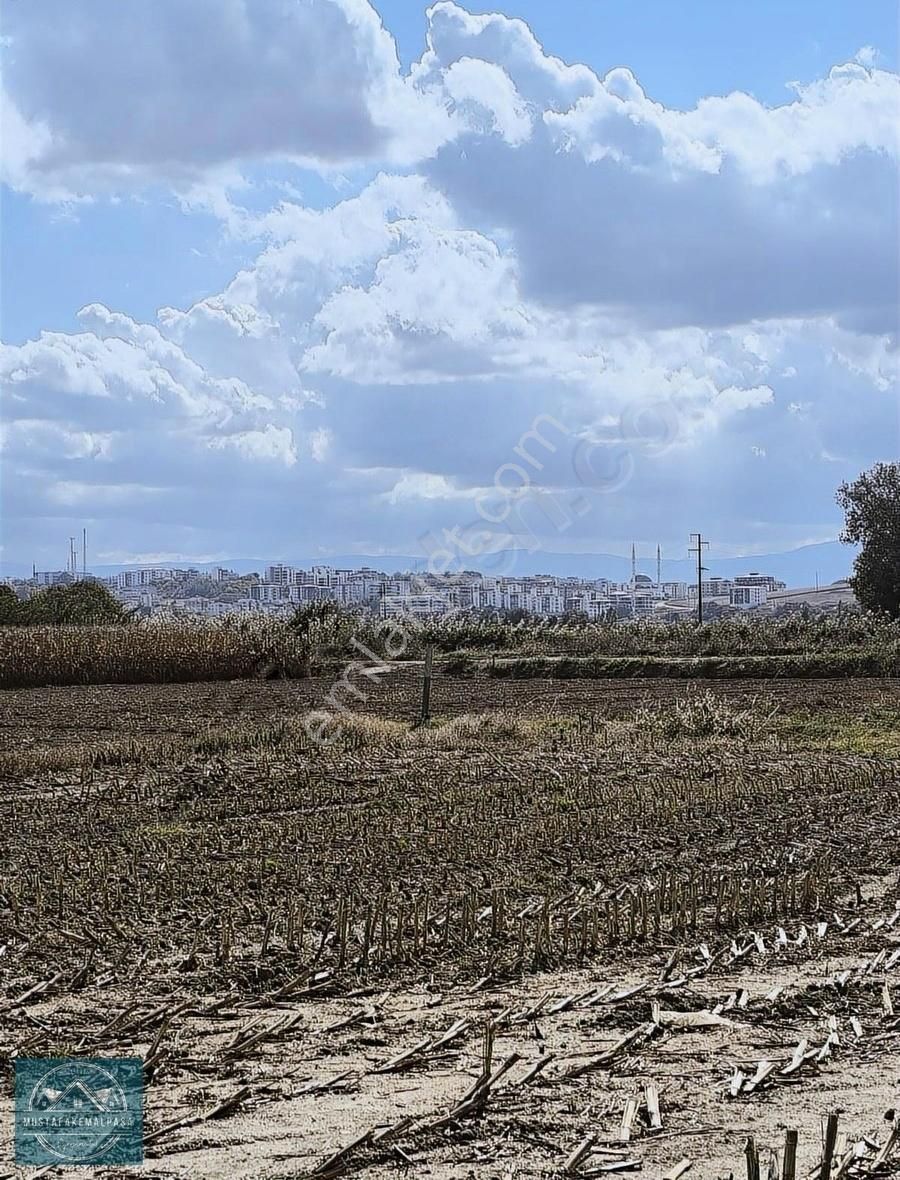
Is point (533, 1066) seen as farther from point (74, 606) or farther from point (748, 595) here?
point (748, 595)

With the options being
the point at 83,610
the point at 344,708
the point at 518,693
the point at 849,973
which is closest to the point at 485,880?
the point at 849,973

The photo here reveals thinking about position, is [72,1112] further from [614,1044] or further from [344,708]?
[344,708]

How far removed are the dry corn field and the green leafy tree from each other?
2937 cm

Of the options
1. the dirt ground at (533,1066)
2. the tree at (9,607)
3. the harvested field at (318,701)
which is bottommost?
the dirt ground at (533,1066)

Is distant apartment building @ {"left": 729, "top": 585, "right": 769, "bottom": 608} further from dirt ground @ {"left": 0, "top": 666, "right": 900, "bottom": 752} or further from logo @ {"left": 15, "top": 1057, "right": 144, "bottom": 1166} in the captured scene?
logo @ {"left": 15, "top": 1057, "right": 144, "bottom": 1166}

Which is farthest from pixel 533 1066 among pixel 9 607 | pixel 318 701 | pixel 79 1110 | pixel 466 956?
pixel 9 607

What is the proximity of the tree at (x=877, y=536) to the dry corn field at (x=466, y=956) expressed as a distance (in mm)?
39937

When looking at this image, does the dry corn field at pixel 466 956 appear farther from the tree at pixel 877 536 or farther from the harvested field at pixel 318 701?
the tree at pixel 877 536

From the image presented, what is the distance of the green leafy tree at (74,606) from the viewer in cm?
4478

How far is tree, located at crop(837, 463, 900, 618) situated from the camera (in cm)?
5462

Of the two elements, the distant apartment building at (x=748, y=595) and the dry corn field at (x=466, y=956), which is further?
the distant apartment building at (x=748, y=595)

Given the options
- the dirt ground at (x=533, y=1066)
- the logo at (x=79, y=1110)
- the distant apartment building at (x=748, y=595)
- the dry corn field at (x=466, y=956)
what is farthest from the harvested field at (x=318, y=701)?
the distant apartment building at (x=748, y=595)

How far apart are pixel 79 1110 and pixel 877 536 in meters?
54.6

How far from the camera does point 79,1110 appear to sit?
208 inches
